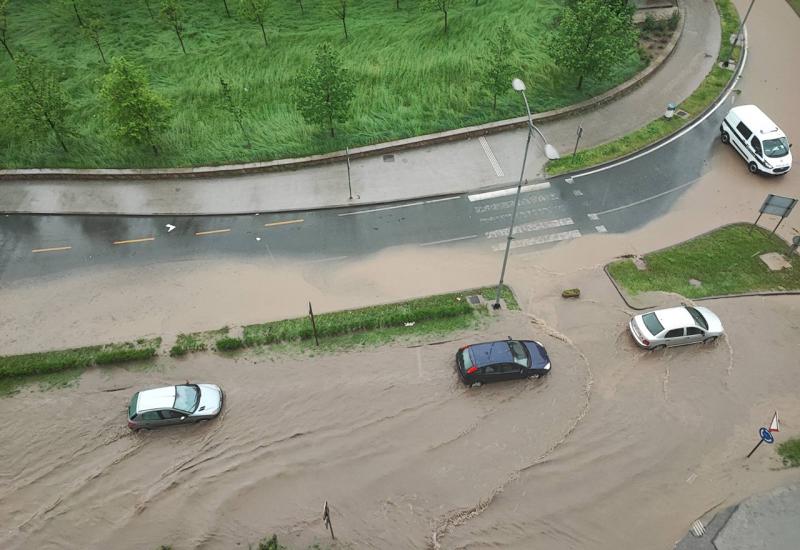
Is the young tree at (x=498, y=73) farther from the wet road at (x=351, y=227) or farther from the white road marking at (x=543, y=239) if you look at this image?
the white road marking at (x=543, y=239)

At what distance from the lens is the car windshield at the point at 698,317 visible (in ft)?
70.5

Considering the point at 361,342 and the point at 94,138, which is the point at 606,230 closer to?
the point at 361,342

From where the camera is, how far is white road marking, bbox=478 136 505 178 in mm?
28612

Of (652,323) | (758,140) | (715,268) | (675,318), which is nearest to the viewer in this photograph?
(675,318)

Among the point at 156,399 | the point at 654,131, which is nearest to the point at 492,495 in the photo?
the point at 156,399

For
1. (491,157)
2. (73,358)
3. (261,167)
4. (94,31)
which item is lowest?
(73,358)

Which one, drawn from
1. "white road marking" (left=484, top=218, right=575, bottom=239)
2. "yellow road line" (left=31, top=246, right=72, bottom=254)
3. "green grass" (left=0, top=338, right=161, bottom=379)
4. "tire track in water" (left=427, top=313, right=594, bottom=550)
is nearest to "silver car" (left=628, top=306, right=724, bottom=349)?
"tire track in water" (left=427, top=313, right=594, bottom=550)

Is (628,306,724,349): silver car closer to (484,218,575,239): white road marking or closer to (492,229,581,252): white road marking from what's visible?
(492,229,581,252): white road marking

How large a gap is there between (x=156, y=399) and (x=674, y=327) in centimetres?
1894

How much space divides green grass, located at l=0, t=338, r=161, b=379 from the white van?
2892cm

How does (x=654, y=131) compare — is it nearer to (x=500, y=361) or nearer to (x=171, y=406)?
(x=500, y=361)

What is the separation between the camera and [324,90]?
28078 millimetres

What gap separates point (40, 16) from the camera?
124 feet

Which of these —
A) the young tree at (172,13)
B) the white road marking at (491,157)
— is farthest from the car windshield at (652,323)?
the young tree at (172,13)
